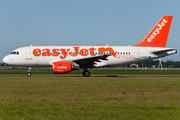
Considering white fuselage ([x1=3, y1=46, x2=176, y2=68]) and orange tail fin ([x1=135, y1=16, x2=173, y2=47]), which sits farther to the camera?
orange tail fin ([x1=135, y1=16, x2=173, y2=47])

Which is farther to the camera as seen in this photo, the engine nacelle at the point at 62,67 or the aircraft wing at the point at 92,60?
the aircraft wing at the point at 92,60

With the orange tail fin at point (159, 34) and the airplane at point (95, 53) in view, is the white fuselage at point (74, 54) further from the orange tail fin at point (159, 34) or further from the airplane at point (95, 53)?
the orange tail fin at point (159, 34)

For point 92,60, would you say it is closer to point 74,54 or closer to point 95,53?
point 95,53

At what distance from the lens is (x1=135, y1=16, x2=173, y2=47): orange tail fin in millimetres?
32344

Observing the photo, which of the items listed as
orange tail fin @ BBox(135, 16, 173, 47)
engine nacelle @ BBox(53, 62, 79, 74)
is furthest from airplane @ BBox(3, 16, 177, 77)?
engine nacelle @ BBox(53, 62, 79, 74)

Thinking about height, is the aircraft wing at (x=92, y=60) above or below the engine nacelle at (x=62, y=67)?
above

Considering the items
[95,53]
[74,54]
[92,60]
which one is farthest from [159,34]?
[74,54]

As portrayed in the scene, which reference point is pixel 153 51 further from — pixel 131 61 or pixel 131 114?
pixel 131 114

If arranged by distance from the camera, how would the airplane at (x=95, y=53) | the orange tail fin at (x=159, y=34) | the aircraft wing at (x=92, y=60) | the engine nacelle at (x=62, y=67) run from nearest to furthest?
the engine nacelle at (x=62, y=67), the aircraft wing at (x=92, y=60), the airplane at (x=95, y=53), the orange tail fin at (x=159, y=34)

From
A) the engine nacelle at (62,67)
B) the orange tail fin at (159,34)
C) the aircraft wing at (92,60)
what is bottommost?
the engine nacelle at (62,67)

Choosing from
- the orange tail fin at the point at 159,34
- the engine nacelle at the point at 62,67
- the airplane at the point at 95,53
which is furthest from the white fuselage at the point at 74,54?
the engine nacelle at the point at 62,67

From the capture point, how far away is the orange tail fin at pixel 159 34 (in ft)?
106

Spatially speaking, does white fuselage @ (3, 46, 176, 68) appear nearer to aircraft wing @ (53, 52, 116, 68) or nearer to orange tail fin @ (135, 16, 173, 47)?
aircraft wing @ (53, 52, 116, 68)

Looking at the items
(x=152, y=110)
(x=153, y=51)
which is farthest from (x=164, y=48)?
(x=152, y=110)
